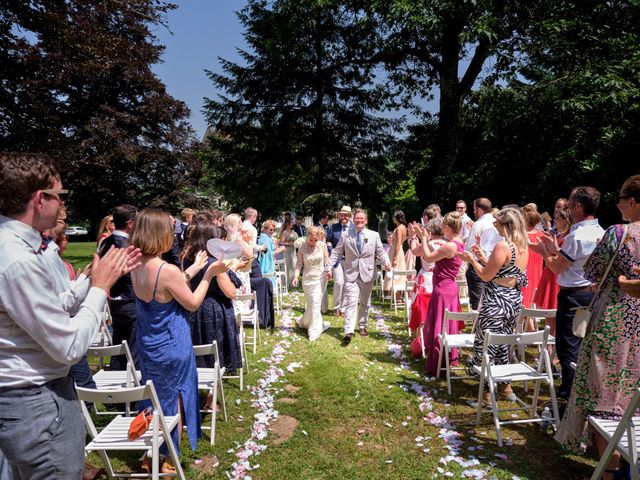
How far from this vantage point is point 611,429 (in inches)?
124

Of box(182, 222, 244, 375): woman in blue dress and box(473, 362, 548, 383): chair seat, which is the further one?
box(182, 222, 244, 375): woman in blue dress

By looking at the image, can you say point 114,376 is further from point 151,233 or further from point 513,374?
point 513,374

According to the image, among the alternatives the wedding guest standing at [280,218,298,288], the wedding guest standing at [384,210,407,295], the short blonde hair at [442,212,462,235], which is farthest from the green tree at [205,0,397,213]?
the short blonde hair at [442,212,462,235]

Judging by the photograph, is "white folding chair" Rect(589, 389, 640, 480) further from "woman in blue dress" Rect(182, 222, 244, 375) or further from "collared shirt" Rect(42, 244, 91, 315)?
"woman in blue dress" Rect(182, 222, 244, 375)

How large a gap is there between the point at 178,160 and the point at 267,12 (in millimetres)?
8971

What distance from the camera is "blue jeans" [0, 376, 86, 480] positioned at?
6.41 ft

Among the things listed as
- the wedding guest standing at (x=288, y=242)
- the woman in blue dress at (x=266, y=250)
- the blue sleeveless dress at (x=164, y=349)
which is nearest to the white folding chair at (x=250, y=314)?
the woman in blue dress at (x=266, y=250)

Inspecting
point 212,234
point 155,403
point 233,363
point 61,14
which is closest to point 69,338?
point 155,403

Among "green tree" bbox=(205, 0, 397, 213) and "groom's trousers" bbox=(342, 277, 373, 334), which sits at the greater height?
"green tree" bbox=(205, 0, 397, 213)

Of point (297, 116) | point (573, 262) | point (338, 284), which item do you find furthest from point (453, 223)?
point (297, 116)

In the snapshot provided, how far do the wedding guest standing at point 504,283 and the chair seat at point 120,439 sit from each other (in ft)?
11.7

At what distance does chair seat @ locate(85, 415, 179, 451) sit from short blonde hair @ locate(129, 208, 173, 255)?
1.36 meters

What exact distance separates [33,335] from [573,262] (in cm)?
470

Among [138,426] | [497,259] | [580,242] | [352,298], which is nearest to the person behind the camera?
[138,426]
